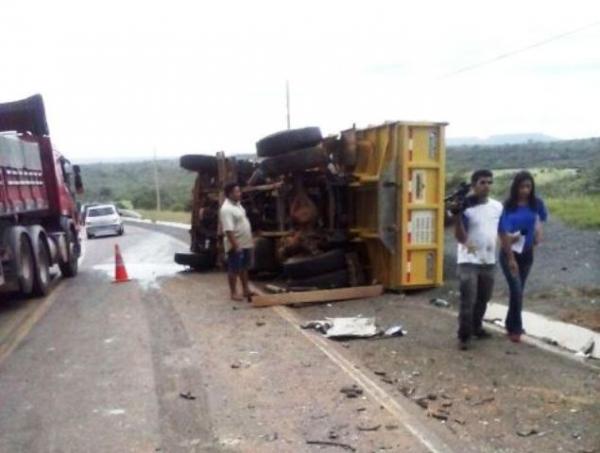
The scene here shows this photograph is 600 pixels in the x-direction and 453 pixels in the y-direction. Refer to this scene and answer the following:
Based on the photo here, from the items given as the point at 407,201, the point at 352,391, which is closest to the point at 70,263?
the point at 407,201

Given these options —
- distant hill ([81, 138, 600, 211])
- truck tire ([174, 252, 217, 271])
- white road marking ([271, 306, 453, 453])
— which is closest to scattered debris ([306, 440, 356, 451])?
white road marking ([271, 306, 453, 453])

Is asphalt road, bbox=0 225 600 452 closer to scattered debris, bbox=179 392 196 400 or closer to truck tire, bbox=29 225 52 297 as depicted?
scattered debris, bbox=179 392 196 400

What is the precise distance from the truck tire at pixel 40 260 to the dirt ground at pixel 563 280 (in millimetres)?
6503

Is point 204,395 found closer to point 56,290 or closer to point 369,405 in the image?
point 369,405

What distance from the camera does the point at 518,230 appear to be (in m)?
7.46

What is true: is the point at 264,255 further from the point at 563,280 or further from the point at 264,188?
the point at 563,280

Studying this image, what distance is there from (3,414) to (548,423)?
12.9 ft

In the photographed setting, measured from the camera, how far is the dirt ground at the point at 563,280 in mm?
9016

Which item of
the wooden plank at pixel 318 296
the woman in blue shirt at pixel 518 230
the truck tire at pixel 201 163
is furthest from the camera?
the truck tire at pixel 201 163

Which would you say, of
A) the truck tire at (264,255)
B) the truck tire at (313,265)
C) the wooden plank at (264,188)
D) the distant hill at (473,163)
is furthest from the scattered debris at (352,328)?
the distant hill at (473,163)

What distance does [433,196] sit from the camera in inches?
425

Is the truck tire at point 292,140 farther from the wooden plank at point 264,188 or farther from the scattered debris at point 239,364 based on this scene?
the scattered debris at point 239,364

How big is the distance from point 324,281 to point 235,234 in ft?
4.72

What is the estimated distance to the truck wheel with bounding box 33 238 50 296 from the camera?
1290cm
